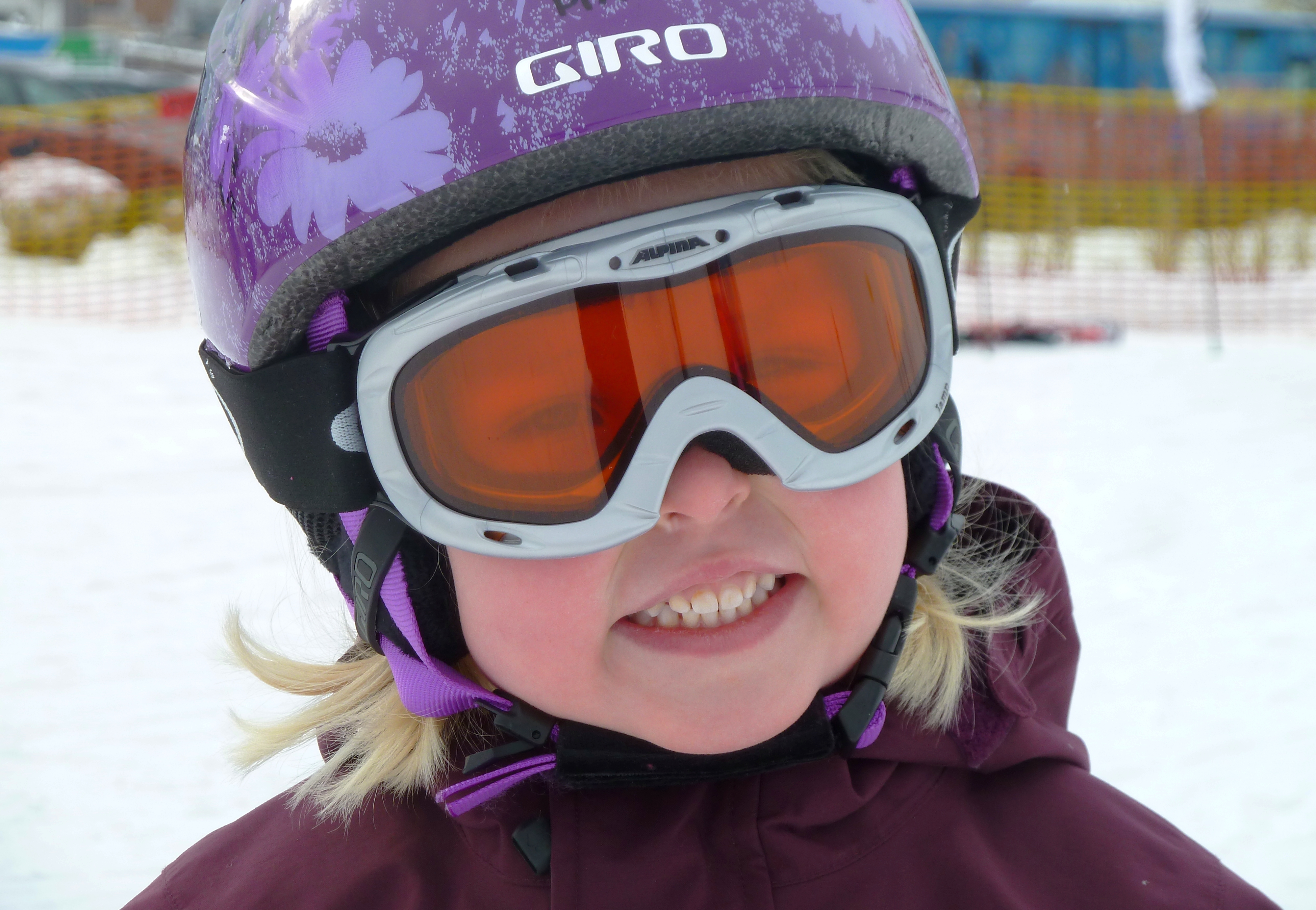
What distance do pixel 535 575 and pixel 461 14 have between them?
2.14 ft

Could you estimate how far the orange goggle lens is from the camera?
1189 millimetres

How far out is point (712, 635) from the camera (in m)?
1.27

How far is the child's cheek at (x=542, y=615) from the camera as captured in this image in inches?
49.3

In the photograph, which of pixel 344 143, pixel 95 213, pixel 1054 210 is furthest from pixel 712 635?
pixel 95 213

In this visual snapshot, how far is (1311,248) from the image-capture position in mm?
9891

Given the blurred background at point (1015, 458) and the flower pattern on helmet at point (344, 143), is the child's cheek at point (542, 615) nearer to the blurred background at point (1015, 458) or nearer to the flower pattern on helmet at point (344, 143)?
the flower pattern on helmet at point (344, 143)

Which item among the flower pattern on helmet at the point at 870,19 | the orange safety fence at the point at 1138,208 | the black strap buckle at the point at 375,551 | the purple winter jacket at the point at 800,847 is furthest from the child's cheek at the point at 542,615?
the orange safety fence at the point at 1138,208

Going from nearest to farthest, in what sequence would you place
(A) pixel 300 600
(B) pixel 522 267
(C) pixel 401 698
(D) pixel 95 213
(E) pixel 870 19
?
(B) pixel 522 267 → (E) pixel 870 19 → (C) pixel 401 698 → (A) pixel 300 600 → (D) pixel 95 213

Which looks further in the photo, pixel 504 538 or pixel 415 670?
pixel 415 670

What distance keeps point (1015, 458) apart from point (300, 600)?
308 centimetres

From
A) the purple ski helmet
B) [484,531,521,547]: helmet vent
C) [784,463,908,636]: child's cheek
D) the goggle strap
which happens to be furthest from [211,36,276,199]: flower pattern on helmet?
[784,463,908,636]: child's cheek

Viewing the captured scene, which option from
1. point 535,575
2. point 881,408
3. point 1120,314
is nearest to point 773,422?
point 881,408

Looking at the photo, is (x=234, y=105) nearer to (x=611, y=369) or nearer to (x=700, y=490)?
(x=611, y=369)

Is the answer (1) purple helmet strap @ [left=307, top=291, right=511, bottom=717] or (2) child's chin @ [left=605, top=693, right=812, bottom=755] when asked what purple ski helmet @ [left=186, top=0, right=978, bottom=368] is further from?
(2) child's chin @ [left=605, top=693, right=812, bottom=755]
